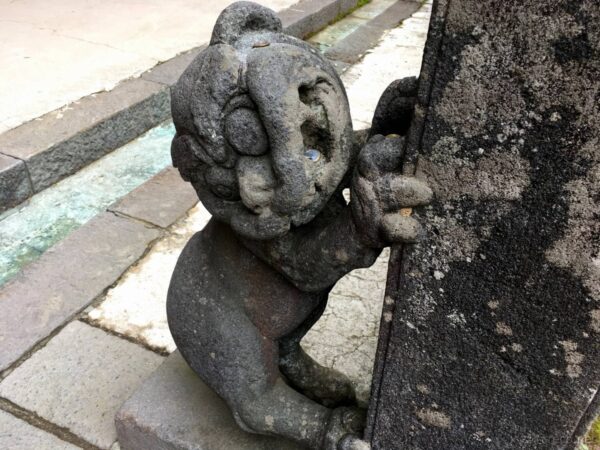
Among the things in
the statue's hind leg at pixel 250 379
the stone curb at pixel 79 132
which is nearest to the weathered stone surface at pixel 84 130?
the stone curb at pixel 79 132

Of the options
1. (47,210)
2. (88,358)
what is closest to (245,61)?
(88,358)

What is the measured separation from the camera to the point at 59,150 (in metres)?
2.85

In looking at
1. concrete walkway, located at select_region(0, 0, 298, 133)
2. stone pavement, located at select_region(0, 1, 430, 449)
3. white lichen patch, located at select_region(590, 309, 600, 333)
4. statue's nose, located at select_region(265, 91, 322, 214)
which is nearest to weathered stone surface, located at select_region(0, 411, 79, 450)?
stone pavement, located at select_region(0, 1, 430, 449)

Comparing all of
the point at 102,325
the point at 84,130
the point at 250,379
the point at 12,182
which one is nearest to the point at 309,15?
the point at 84,130

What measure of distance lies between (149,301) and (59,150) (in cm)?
110

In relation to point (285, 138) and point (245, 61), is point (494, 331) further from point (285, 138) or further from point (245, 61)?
point (245, 61)

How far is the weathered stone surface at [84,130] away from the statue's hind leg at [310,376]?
6.11 feet

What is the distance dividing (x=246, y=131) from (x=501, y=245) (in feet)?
1.57

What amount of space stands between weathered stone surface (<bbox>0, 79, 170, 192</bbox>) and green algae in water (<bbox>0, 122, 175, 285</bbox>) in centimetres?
6

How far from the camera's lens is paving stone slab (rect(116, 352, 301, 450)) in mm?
1480

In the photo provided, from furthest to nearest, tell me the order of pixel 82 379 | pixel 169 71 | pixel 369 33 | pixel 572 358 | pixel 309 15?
1. pixel 369 33
2. pixel 309 15
3. pixel 169 71
4. pixel 82 379
5. pixel 572 358

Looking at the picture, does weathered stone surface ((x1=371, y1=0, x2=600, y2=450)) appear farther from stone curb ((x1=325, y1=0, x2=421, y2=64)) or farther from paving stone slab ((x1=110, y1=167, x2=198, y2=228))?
stone curb ((x1=325, y1=0, x2=421, y2=64))

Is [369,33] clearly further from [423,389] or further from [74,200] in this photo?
[423,389]

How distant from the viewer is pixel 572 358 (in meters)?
1.03
